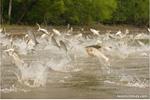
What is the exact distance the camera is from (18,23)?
51.9m

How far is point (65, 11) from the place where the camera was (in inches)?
2288

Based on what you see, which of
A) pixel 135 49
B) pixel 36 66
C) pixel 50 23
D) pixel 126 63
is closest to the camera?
pixel 36 66

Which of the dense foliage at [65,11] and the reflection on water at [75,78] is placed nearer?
the reflection on water at [75,78]

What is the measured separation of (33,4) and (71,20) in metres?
4.05

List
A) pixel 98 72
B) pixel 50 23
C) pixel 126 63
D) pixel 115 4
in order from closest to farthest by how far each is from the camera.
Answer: pixel 98 72, pixel 126 63, pixel 50 23, pixel 115 4

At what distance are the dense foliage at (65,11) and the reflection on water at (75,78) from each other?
1289 inches

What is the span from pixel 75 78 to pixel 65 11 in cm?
4238

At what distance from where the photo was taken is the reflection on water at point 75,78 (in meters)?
13.6

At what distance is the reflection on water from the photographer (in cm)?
1364

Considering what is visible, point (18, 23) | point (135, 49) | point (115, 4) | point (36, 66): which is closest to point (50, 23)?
point (18, 23)

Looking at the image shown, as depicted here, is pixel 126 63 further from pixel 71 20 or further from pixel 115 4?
pixel 115 4

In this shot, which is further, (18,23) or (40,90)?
(18,23)

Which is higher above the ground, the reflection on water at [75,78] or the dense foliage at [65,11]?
the dense foliage at [65,11]

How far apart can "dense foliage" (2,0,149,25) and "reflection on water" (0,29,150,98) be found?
32.7m
